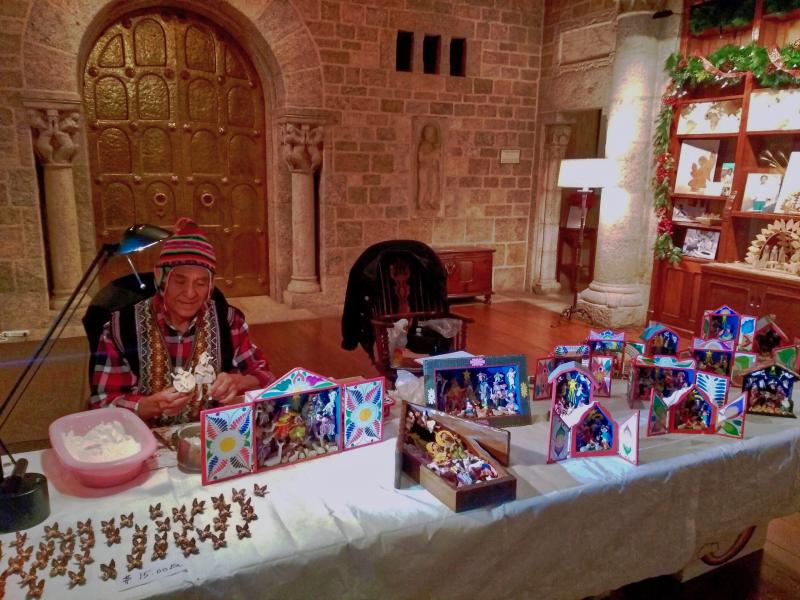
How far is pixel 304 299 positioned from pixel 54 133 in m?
2.69

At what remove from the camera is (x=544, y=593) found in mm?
1461

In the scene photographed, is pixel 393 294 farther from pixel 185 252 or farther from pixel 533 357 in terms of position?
pixel 185 252

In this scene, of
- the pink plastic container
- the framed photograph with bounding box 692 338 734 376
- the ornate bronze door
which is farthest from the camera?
the ornate bronze door

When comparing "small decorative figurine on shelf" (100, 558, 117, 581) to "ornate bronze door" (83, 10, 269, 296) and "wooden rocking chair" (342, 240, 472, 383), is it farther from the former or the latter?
"ornate bronze door" (83, 10, 269, 296)

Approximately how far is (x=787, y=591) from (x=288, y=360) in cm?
344

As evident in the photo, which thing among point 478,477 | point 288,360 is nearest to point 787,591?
point 478,477

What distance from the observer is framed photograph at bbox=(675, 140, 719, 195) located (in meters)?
5.30

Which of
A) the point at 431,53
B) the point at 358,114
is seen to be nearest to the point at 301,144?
the point at 358,114

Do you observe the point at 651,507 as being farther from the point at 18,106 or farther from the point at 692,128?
the point at 18,106

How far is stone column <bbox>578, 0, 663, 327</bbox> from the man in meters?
4.57

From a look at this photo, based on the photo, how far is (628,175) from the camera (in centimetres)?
555

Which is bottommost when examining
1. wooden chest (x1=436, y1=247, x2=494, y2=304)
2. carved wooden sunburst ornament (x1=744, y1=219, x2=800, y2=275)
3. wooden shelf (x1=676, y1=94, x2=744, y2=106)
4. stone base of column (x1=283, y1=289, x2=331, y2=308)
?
stone base of column (x1=283, y1=289, x2=331, y2=308)

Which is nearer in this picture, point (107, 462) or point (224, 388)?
point (107, 462)

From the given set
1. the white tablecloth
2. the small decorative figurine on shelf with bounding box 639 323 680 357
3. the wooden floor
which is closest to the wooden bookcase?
the wooden floor
